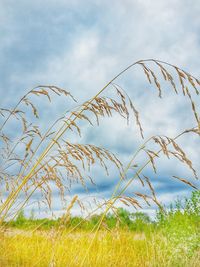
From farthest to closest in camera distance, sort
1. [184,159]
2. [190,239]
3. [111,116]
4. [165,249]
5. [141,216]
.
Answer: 1. [141,216]
2. [190,239]
3. [165,249]
4. [111,116]
5. [184,159]

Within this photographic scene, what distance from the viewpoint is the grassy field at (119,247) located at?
391 cm

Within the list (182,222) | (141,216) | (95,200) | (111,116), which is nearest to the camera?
(111,116)

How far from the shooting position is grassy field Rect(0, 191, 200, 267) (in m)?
3.91

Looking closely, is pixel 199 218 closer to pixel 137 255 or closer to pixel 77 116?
pixel 137 255

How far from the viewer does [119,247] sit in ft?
16.6

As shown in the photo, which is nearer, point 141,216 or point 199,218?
point 199,218

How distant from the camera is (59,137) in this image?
296cm

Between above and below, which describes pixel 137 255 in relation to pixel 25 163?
below

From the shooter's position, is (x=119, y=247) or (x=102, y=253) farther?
(x=119, y=247)

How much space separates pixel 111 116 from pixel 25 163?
106 centimetres

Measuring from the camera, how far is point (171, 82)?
2.74 metres

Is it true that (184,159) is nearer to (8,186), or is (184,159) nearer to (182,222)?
(8,186)

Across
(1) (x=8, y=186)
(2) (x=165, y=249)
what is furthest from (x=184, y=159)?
(2) (x=165, y=249)

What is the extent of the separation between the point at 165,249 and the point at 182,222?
792mm
